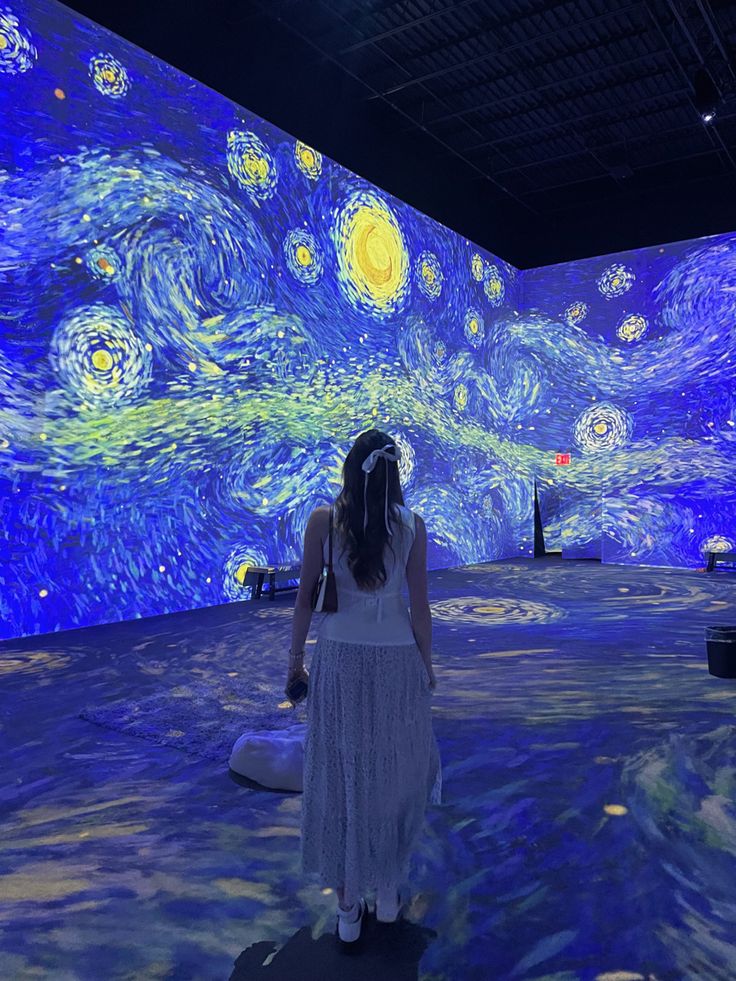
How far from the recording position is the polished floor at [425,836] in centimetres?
166

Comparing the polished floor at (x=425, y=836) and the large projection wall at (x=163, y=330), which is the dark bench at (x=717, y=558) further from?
the polished floor at (x=425, y=836)

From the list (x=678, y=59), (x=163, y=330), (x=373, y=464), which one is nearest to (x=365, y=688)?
(x=373, y=464)

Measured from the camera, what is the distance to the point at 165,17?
5.89m

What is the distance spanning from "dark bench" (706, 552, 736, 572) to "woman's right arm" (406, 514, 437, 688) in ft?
27.8

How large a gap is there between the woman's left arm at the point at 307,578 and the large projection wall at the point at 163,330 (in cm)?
379

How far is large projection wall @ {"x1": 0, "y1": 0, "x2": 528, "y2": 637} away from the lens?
4918 mm

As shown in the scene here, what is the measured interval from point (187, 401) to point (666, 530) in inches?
286

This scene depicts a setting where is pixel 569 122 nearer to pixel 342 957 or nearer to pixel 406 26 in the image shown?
pixel 406 26

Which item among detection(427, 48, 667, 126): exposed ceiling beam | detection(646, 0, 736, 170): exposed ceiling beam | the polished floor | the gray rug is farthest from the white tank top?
detection(427, 48, 667, 126): exposed ceiling beam

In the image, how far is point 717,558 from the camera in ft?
29.8

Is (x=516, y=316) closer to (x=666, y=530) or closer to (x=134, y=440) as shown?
(x=666, y=530)

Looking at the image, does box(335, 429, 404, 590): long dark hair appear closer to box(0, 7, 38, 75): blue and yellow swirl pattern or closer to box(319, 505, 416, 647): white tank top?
box(319, 505, 416, 647): white tank top

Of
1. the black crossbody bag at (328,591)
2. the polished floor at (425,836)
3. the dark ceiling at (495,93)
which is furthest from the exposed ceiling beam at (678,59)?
the black crossbody bag at (328,591)

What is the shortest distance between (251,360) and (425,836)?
5.20 metres
